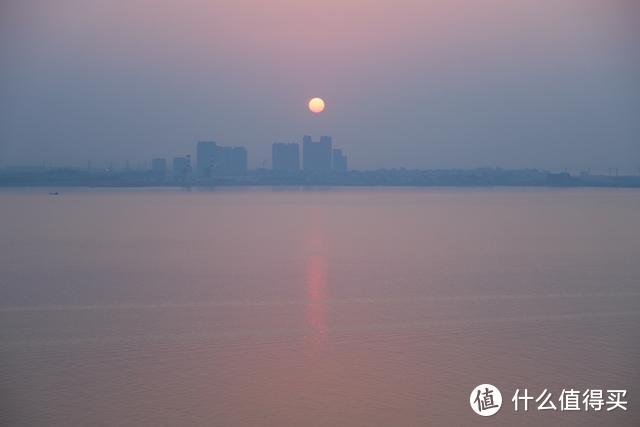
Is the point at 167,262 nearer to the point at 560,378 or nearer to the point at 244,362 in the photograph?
the point at 244,362

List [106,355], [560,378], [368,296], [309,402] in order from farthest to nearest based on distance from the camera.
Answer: [368,296], [106,355], [560,378], [309,402]

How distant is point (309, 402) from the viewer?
22.2 feet

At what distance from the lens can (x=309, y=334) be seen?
907 cm

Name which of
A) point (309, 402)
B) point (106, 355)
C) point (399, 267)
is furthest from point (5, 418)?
point (399, 267)

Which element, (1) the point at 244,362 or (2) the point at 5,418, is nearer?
(2) the point at 5,418

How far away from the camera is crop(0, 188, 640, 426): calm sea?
668cm

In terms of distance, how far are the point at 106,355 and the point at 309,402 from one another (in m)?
2.35

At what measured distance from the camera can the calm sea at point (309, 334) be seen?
668cm
